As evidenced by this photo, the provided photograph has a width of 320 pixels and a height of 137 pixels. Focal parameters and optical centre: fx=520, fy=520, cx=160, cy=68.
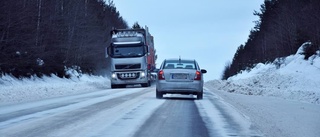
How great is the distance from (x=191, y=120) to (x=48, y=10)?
101 feet

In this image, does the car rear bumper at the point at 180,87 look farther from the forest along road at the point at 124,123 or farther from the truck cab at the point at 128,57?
the truck cab at the point at 128,57

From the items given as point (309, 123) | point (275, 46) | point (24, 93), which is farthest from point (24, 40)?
point (275, 46)

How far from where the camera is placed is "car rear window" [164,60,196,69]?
63.5 ft

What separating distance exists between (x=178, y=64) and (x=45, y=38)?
2059 cm

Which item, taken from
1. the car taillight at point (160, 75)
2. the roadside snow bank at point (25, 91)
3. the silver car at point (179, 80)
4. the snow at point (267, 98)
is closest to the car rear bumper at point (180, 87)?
the silver car at point (179, 80)

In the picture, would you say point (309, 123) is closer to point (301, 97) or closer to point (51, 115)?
point (51, 115)

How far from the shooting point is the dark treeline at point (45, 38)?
28797 mm

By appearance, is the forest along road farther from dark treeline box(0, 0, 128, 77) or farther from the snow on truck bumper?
the snow on truck bumper

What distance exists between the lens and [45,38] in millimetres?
37875

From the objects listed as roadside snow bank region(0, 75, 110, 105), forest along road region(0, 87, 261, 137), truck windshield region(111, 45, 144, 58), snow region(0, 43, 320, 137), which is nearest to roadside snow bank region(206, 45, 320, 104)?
snow region(0, 43, 320, 137)

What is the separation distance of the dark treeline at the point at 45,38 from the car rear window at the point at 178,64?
37.6ft

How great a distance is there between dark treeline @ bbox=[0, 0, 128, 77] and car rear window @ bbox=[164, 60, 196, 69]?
37.6 feet

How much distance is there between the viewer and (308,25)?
39281mm

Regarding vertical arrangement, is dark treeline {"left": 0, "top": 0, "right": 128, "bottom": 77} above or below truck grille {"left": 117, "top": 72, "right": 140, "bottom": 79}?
above
